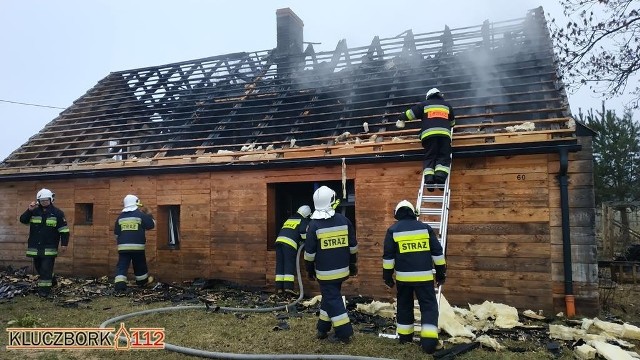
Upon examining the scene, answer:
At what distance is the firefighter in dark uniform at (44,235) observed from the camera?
823cm

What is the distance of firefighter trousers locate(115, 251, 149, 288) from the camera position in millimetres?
8227

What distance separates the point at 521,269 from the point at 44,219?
865 centimetres

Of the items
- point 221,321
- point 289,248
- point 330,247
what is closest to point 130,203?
point 289,248

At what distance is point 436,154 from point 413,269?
2.39 metres

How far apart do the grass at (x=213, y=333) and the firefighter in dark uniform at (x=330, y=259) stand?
24 centimetres

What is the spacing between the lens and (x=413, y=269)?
16.4 ft

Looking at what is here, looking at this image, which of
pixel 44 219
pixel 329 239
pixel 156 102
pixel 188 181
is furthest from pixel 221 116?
pixel 329 239

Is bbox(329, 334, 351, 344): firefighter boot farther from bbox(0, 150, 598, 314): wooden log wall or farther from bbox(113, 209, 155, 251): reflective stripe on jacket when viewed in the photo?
bbox(113, 209, 155, 251): reflective stripe on jacket

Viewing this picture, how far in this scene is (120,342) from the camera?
5.14 meters

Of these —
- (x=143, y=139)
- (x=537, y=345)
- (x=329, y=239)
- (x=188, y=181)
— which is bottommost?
(x=537, y=345)

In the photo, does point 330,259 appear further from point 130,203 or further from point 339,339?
point 130,203

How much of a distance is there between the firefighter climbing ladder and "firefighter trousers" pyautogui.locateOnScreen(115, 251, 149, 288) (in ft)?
18.0

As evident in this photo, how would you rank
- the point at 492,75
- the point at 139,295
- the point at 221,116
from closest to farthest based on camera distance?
the point at 139,295 → the point at 492,75 → the point at 221,116

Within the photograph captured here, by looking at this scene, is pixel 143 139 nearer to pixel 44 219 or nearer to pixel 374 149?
pixel 44 219
